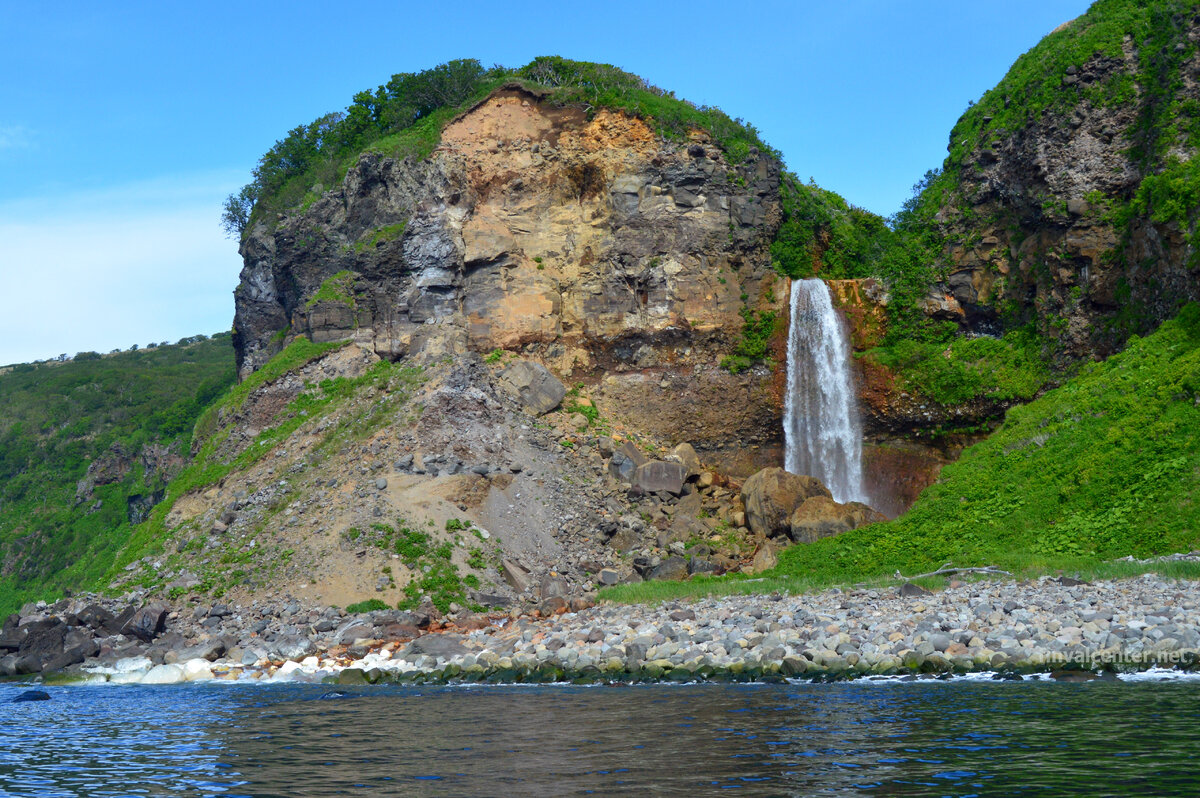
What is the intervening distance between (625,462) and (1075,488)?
53.2 ft

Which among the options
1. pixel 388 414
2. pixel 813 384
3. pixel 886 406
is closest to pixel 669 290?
pixel 813 384

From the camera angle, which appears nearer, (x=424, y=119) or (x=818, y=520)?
(x=818, y=520)

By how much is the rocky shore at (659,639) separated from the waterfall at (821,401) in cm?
1443

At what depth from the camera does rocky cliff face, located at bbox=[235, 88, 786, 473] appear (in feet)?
136

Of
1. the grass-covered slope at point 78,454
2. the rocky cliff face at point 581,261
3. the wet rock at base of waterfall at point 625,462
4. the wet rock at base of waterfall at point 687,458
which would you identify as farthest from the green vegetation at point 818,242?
the grass-covered slope at point 78,454

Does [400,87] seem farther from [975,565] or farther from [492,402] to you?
[975,565]

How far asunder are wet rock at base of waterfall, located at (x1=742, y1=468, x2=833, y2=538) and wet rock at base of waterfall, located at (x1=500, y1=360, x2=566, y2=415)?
9411 millimetres

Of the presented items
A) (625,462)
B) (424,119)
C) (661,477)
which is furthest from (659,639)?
(424,119)

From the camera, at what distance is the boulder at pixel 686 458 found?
3781cm

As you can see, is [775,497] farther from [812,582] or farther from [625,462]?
[812,582]

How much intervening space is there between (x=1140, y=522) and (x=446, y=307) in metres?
28.3

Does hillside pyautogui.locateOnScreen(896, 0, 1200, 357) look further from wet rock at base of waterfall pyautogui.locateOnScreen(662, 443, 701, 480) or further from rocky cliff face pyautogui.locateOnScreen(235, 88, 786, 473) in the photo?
wet rock at base of waterfall pyautogui.locateOnScreen(662, 443, 701, 480)

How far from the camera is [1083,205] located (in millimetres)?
36281

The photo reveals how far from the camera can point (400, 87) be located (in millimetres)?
49906
